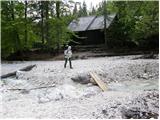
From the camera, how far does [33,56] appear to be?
32594mm

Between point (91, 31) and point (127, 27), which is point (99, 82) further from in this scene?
point (91, 31)

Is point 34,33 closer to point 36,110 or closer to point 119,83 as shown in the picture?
point 119,83

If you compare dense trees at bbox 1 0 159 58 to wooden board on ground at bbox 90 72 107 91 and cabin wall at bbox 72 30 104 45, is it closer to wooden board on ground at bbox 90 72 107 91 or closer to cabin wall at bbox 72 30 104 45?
cabin wall at bbox 72 30 104 45

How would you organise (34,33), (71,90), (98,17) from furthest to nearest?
(98,17), (34,33), (71,90)

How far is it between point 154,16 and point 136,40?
10357mm

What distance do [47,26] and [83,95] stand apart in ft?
67.5

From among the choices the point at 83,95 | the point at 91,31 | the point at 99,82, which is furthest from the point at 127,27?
the point at 83,95

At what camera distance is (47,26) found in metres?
32.4

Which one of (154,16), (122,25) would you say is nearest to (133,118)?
(154,16)

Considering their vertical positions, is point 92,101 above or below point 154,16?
below

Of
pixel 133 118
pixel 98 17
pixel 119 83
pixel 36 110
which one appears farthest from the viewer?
pixel 98 17

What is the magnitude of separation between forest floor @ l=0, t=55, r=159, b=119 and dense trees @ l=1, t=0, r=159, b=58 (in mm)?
12155

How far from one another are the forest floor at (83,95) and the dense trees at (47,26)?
12155 mm

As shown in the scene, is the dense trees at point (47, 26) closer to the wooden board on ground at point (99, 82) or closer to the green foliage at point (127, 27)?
the green foliage at point (127, 27)
